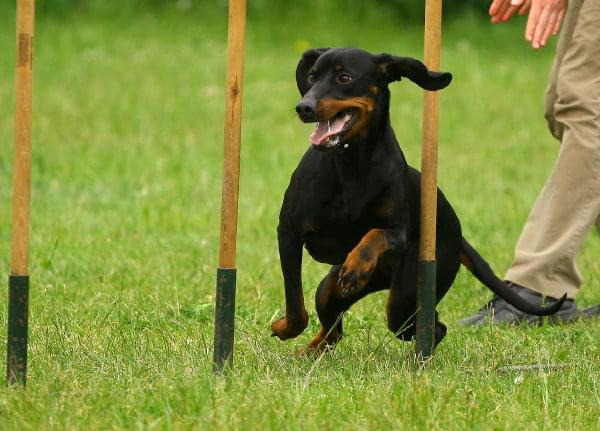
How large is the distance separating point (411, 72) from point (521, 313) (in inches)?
71.1

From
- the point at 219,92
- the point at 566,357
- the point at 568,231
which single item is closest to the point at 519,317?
the point at 568,231

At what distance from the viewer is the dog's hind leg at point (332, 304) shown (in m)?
4.59

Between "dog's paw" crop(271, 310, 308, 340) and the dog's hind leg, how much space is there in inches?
4.7

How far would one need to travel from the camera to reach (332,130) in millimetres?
4176

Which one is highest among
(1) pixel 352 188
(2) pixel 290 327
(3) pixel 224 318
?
(1) pixel 352 188

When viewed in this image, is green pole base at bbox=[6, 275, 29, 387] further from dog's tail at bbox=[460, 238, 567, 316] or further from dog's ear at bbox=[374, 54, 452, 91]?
dog's tail at bbox=[460, 238, 567, 316]

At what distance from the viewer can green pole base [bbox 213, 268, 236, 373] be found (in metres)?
3.88

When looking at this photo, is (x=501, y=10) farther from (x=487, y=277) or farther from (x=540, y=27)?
(x=487, y=277)

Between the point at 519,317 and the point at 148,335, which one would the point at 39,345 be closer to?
the point at 148,335

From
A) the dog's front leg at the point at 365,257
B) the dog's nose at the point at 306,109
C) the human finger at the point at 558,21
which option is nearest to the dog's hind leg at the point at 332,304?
the dog's front leg at the point at 365,257

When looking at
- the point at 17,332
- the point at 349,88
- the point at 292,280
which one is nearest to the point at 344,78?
the point at 349,88

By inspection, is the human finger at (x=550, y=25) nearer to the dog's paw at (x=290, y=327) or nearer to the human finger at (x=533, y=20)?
the human finger at (x=533, y=20)

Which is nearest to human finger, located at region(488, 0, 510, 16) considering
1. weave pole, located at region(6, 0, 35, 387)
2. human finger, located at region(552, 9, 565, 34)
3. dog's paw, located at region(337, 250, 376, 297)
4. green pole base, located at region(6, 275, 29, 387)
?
human finger, located at region(552, 9, 565, 34)

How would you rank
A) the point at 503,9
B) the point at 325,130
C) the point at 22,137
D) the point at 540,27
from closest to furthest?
the point at 22,137, the point at 325,130, the point at 540,27, the point at 503,9
